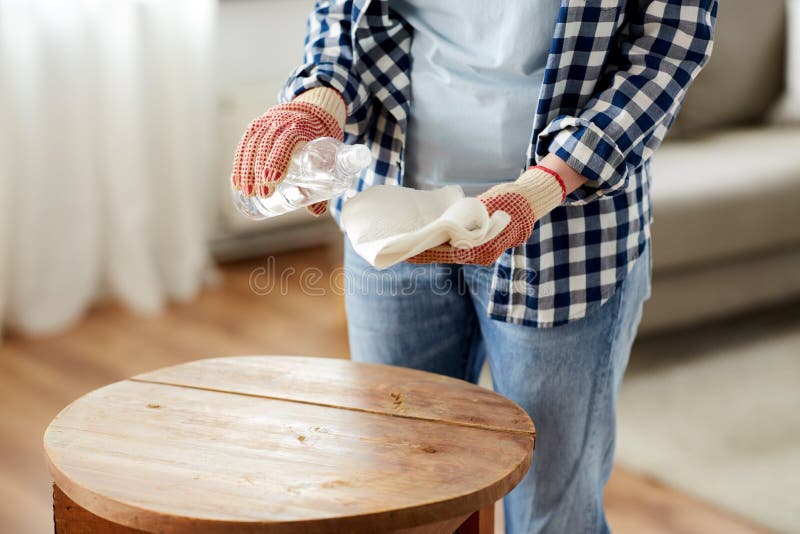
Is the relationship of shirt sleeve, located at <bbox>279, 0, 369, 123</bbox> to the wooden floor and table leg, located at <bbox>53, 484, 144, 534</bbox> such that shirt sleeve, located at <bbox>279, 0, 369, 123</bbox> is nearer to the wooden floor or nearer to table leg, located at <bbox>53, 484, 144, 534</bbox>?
table leg, located at <bbox>53, 484, 144, 534</bbox>

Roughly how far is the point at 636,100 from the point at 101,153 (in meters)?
1.92

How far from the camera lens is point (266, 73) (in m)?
2.93

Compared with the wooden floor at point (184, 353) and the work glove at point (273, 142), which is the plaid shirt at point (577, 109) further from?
the wooden floor at point (184, 353)

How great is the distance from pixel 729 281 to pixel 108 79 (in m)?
1.62

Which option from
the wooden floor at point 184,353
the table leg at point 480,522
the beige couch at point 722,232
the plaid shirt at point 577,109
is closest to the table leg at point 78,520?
the table leg at point 480,522

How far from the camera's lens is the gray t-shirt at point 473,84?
95cm

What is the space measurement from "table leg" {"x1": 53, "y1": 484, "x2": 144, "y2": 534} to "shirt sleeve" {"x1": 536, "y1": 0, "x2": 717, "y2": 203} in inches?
20.8

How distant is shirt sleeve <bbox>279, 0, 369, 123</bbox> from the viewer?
1.01 meters

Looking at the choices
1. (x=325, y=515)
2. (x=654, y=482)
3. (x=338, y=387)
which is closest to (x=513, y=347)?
(x=338, y=387)

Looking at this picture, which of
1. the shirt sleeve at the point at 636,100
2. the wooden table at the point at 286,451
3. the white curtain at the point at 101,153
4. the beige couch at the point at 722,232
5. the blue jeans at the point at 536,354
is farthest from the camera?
the white curtain at the point at 101,153

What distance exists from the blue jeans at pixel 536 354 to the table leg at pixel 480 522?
0.10 meters

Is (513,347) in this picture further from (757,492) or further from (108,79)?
(108,79)

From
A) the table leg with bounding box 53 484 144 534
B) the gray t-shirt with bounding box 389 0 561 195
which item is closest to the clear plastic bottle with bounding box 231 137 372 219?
the gray t-shirt with bounding box 389 0 561 195

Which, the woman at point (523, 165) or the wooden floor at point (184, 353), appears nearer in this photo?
the woman at point (523, 165)
